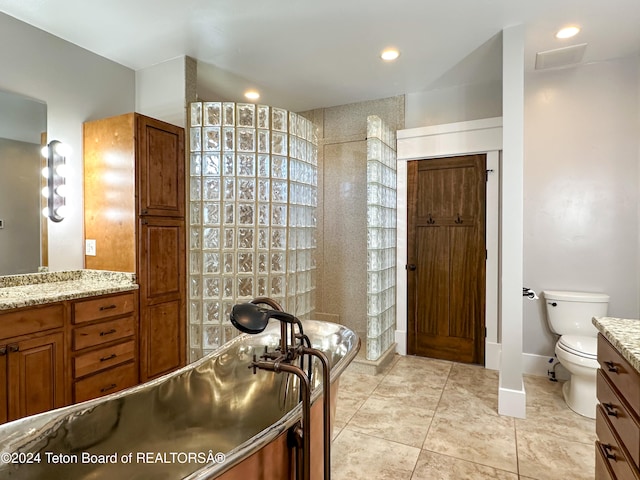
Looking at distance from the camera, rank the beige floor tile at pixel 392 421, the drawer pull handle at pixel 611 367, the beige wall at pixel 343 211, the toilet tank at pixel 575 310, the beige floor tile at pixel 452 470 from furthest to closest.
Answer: the beige wall at pixel 343 211, the toilet tank at pixel 575 310, the beige floor tile at pixel 392 421, the beige floor tile at pixel 452 470, the drawer pull handle at pixel 611 367

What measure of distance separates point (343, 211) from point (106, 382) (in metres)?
2.59

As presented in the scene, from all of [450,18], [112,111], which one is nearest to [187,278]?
[112,111]

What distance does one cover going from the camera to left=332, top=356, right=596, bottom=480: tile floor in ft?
5.65

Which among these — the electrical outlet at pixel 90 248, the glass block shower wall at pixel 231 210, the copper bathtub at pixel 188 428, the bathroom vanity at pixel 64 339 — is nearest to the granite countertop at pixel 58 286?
the bathroom vanity at pixel 64 339

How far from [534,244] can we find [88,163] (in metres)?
3.68

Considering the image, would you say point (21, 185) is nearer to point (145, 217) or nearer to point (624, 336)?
point (145, 217)

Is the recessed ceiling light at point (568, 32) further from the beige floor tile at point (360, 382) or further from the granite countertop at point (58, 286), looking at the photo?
the granite countertop at point (58, 286)

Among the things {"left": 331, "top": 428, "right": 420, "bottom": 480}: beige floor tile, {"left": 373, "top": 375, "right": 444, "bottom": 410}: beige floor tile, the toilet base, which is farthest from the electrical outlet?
the toilet base

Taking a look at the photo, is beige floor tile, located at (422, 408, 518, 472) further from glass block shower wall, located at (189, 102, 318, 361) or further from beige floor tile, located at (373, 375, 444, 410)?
glass block shower wall, located at (189, 102, 318, 361)

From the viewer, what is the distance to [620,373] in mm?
1105

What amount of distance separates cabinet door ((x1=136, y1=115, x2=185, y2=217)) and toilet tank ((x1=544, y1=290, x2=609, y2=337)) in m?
3.06

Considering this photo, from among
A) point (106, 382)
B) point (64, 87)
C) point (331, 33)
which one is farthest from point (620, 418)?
point (64, 87)

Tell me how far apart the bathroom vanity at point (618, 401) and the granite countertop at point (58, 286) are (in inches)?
101

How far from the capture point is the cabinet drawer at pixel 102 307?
2.05 metres
